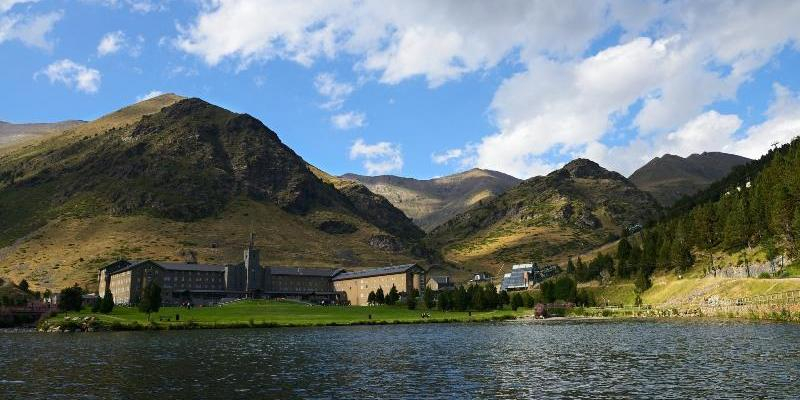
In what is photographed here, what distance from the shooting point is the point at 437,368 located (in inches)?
1832

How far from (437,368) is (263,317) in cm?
9206

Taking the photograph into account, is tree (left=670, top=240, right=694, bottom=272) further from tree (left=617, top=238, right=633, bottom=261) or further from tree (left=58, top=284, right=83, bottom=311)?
tree (left=58, top=284, right=83, bottom=311)

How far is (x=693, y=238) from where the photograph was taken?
486ft

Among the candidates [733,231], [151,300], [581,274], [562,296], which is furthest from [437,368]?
[581,274]

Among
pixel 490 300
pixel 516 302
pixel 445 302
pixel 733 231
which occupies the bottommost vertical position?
pixel 516 302

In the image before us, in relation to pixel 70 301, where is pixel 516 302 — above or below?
below

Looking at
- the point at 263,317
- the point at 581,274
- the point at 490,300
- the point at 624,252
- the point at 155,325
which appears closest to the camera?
the point at 155,325

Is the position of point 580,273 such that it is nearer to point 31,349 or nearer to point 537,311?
point 537,311

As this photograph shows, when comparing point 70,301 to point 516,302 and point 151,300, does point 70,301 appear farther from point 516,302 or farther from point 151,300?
point 516,302

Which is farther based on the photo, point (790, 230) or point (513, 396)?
point (790, 230)

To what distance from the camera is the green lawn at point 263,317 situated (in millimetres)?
113500

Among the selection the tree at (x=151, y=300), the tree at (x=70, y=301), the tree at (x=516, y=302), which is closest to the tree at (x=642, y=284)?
the tree at (x=516, y=302)

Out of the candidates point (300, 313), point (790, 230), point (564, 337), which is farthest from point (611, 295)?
point (564, 337)

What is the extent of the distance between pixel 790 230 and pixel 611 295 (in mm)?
52202
